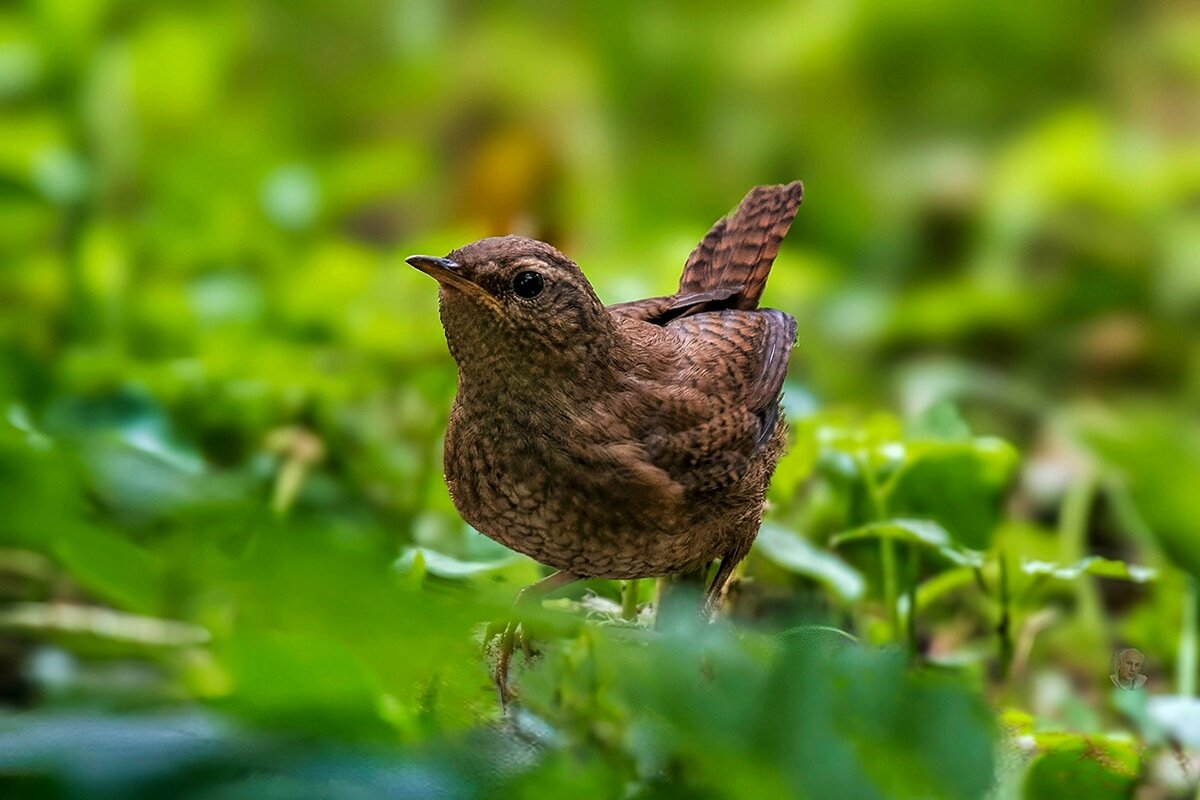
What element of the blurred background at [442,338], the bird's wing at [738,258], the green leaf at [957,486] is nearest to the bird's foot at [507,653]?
the blurred background at [442,338]

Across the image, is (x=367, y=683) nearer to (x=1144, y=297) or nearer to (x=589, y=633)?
(x=589, y=633)

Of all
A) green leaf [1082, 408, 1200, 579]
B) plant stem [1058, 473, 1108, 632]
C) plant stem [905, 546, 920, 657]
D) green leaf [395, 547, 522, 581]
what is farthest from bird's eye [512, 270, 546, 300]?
green leaf [1082, 408, 1200, 579]

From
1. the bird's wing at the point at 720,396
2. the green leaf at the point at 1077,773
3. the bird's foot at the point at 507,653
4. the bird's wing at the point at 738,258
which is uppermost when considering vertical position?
the bird's wing at the point at 738,258

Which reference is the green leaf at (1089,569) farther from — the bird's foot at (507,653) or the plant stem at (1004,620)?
the bird's foot at (507,653)

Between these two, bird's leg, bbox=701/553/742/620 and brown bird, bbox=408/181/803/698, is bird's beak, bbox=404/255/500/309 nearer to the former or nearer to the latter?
brown bird, bbox=408/181/803/698

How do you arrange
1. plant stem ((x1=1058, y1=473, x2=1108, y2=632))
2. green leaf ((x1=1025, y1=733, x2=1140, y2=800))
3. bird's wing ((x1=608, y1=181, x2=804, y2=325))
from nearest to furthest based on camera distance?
green leaf ((x1=1025, y1=733, x2=1140, y2=800))
bird's wing ((x1=608, y1=181, x2=804, y2=325))
plant stem ((x1=1058, y1=473, x2=1108, y2=632))

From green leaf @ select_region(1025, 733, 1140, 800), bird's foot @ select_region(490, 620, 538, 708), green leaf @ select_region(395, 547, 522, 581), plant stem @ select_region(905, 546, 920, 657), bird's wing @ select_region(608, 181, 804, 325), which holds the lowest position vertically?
green leaf @ select_region(1025, 733, 1140, 800)
